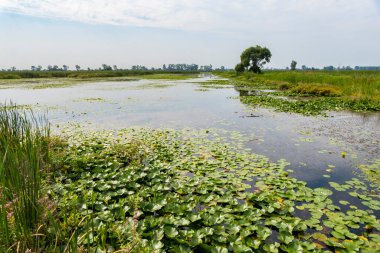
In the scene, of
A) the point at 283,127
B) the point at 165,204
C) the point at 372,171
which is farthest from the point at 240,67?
the point at 165,204

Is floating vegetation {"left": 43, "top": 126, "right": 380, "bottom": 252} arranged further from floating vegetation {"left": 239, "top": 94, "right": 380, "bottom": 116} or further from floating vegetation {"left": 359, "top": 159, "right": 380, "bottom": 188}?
floating vegetation {"left": 239, "top": 94, "right": 380, "bottom": 116}

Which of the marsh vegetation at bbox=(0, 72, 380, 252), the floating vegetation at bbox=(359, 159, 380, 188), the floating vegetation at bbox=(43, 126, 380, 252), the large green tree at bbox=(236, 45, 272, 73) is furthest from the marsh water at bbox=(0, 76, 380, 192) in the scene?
the large green tree at bbox=(236, 45, 272, 73)

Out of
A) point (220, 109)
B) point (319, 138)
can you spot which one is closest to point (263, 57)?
point (220, 109)

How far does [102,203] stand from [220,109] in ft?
37.5

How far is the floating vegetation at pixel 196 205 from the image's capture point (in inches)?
128

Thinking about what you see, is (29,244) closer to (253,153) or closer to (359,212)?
(359,212)

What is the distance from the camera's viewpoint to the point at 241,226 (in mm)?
3729

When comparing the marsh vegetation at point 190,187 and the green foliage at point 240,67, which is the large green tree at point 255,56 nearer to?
the green foliage at point 240,67

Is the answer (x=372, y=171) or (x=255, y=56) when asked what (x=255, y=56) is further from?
(x=372, y=171)

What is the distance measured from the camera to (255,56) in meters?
51.9

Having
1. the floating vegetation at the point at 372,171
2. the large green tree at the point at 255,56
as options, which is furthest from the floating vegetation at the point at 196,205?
the large green tree at the point at 255,56

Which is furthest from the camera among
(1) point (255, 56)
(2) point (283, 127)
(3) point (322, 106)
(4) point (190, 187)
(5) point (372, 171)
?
(1) point (255, 56)

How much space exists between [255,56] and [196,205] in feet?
170

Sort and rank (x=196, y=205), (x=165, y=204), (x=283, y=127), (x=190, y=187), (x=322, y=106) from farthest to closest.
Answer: (x=322, y=106) < (x=283, y=127) < (x=190, y=187) < (x=196, y=205) < (x=165, y=204)
